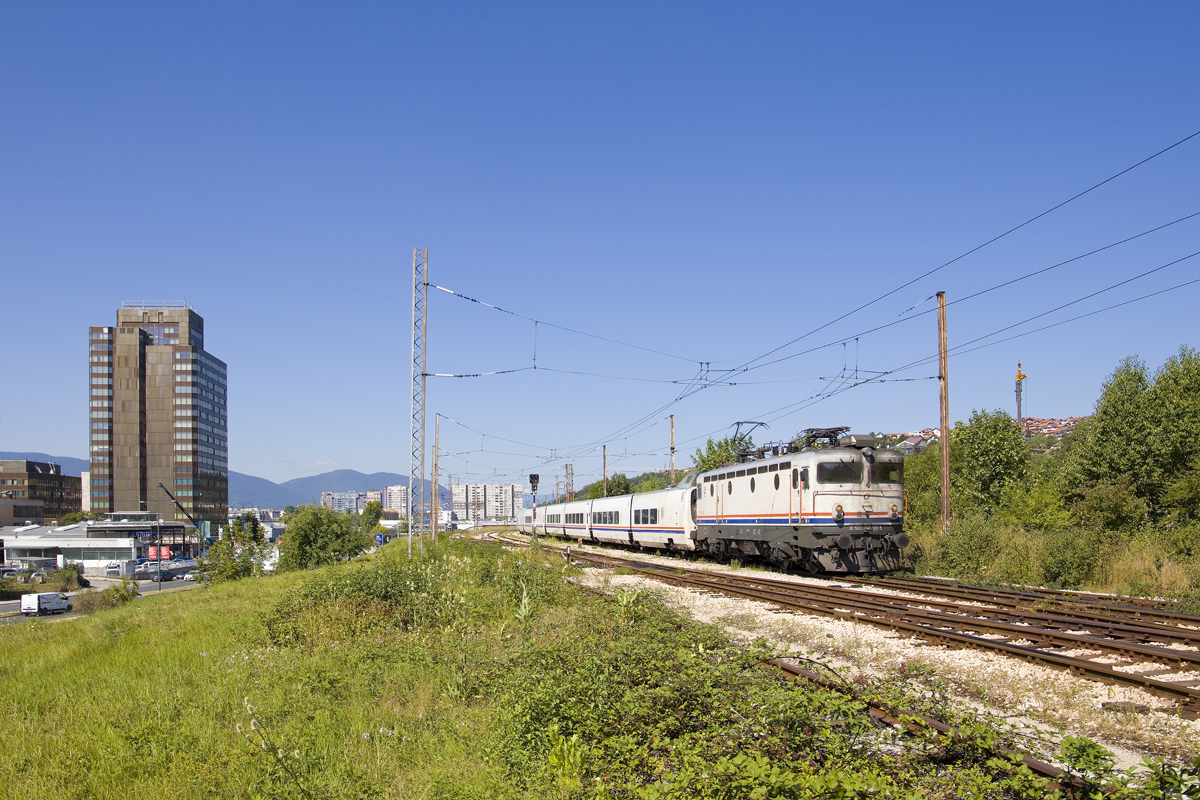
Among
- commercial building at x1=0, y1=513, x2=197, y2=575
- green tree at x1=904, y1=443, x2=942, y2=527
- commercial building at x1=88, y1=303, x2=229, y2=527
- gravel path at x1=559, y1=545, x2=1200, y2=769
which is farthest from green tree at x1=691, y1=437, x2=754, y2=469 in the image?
commercial building at x1=88, y1=303, x2=229, y2=527

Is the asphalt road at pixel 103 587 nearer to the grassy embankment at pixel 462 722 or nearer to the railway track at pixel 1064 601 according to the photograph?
the grassy embankment at pixel 462 722

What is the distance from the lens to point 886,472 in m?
23.1

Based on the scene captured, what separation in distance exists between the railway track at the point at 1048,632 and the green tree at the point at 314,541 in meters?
31.8

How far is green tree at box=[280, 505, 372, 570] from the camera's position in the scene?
4388cm

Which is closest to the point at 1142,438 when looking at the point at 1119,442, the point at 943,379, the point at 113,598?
the point at 1119,442

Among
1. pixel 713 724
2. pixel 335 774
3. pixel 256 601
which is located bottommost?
pixel 256 601

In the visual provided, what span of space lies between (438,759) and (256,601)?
15.8m

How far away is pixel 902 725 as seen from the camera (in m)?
7.05

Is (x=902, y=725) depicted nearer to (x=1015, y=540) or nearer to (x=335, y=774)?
(x=335, y=774)

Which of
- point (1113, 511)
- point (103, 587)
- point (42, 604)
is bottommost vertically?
point (103, 587)

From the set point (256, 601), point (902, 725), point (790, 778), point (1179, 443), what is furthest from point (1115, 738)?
point (1179, 443)

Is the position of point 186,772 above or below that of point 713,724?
below

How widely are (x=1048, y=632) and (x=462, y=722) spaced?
28.9 ft

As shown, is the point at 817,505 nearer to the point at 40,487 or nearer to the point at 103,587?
the point at 103,587
